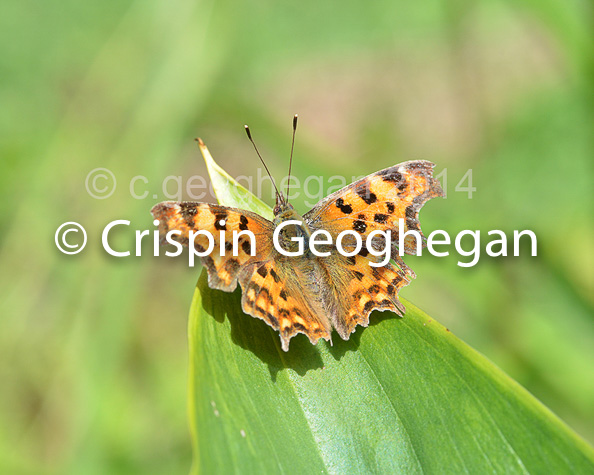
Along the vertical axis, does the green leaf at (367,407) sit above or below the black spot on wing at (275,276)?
below

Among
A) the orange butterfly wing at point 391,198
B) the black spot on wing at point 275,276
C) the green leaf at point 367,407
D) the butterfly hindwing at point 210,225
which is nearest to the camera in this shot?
the green leaf at point 367,407

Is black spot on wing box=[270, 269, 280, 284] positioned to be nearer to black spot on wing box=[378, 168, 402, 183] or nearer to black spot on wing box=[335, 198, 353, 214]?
black spot on wing box=[335, 198, 353, 214]

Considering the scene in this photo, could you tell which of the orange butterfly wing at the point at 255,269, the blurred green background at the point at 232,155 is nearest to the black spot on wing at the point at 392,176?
the orange butterfly wing at the point at 255,269

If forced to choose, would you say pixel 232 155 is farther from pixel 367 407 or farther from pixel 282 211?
pixel 367 407

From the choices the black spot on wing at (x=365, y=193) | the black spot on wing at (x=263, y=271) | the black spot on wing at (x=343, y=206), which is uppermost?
the black spot on wing at (x=365, y=193)

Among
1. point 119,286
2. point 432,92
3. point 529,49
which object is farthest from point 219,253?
point 529,49

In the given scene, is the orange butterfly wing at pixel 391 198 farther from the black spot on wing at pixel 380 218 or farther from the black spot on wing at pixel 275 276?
the black spot on wing at pixel 275 276

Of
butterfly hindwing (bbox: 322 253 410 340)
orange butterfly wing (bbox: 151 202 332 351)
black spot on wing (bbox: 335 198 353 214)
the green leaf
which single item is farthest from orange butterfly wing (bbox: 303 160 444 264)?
the green leaf
